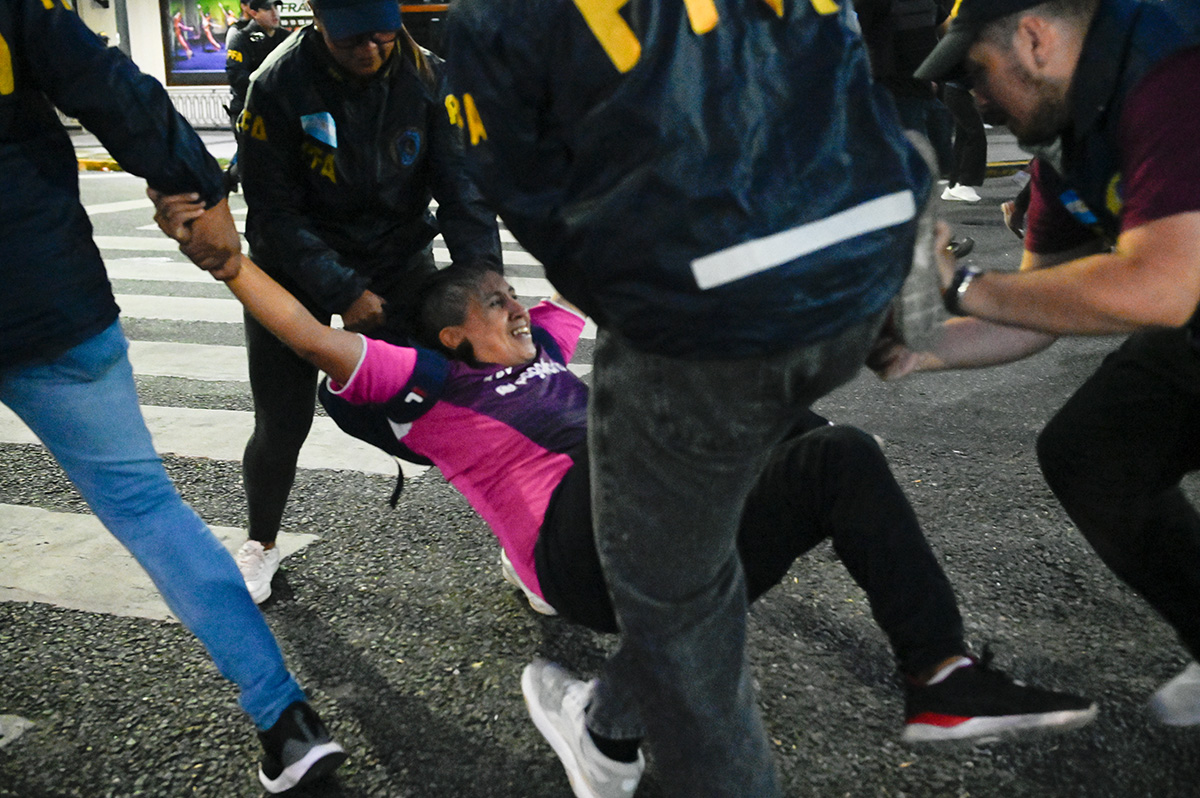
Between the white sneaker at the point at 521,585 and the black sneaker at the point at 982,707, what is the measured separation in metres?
1.20

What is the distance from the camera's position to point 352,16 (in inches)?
93.7

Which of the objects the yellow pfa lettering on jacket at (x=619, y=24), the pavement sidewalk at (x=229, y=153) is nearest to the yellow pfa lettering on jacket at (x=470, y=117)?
the yellow pfa lettering on jacket at (x=619, y=24)

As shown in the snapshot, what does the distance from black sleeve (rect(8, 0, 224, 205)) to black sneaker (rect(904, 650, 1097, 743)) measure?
62.4 inches

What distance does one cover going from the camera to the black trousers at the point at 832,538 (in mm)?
1729

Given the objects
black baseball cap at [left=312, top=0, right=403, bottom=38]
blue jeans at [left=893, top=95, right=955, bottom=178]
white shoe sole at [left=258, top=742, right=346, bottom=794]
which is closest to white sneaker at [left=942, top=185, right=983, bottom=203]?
blue jeans at [left=893, top=95, right=955, bottom=178]

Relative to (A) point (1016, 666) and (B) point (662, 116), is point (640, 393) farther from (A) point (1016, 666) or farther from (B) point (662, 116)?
(A) point (1016, 666)

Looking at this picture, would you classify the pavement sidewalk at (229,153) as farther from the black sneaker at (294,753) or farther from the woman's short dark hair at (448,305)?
the black sneaker at (294,753)

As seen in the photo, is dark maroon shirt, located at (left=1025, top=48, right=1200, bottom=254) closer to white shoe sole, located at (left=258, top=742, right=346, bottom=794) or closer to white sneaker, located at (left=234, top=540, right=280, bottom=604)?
white shoe sole, located at (left=258, top=742, right=346, bottom=794)

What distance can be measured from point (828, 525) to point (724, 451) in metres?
0.50

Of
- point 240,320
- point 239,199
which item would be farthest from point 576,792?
point 239,199

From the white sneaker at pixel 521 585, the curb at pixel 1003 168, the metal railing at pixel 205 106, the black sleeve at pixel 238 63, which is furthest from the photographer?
the metal railing at pixel 205 106

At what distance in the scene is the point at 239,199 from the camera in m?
11.8

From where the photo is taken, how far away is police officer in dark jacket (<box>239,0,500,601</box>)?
255cm

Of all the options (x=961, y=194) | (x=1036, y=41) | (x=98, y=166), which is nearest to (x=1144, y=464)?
(x=1036, y=41)
